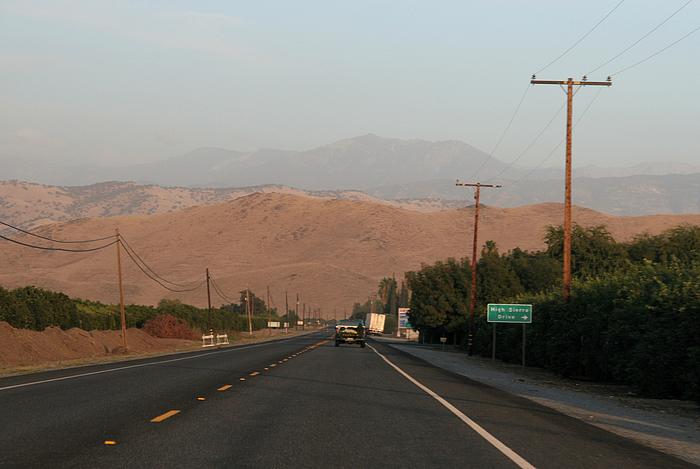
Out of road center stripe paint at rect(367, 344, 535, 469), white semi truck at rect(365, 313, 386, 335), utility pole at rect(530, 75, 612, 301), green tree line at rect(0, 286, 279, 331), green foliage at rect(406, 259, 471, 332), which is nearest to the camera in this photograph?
road center stripe paint at rect(367, 344, 535, 469)

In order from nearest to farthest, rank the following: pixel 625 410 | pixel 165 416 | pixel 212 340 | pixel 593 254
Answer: pixel 165 416, pixel 625 410, pixel 212 340, pixel 593 254

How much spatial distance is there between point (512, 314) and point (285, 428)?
2978 centimetres

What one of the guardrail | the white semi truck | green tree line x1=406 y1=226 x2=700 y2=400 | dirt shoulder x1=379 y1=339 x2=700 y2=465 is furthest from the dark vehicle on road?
the white semi truck

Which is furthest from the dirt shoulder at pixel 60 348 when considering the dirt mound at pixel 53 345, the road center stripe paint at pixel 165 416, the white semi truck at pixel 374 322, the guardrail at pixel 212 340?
the white semi truck at pixel 374 322

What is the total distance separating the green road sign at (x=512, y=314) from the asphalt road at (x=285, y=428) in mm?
18947

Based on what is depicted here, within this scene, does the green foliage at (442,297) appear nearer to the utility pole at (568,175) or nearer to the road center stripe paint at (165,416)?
the utility pole at (568,175)

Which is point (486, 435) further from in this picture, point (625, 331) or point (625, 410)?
point (625, 331)

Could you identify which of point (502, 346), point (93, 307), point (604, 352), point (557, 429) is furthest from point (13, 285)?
point (557, 429)

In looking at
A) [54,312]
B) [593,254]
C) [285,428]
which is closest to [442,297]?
[593,254]

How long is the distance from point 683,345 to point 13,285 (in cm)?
19218

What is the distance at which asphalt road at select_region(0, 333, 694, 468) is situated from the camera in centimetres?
1127

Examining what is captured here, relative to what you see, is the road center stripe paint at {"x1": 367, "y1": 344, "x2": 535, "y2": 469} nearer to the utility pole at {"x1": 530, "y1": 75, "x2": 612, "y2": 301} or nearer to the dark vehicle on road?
the utility pole at {"x1": 530, "y1": 75, "x2": 612, "y2": 301}

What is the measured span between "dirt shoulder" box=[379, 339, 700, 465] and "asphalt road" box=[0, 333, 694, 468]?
675mm

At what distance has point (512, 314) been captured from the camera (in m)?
42.8
